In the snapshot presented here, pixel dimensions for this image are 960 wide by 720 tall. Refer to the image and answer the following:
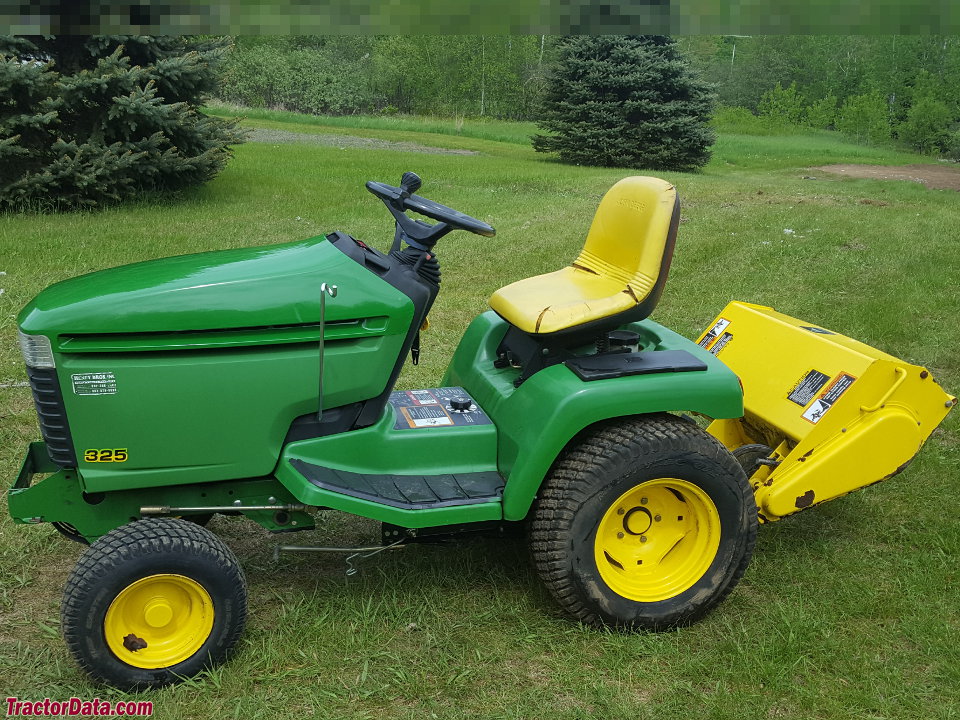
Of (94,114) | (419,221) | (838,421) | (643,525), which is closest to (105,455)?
(419,221)

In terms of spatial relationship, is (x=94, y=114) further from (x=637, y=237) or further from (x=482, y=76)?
(x=482, y=76)

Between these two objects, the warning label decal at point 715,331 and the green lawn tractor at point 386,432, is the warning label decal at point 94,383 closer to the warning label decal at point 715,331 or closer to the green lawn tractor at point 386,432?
the green lawn tractor at point 386,432

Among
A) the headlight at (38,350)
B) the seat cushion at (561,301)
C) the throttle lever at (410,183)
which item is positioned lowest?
the seat cushion at (561,301)

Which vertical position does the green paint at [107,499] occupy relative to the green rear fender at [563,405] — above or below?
below

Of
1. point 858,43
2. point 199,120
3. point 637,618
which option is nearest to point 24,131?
point 199,120

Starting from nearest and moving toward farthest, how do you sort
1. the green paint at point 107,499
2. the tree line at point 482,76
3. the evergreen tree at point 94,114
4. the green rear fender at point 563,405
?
the green paint at point 107,499 → the green rear fender at point 563,405 → the evergreen tree at point 94,114 → the tree line at point 482,76

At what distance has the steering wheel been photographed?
297 cm

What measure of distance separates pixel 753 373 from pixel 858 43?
93.8ft

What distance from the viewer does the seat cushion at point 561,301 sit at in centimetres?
312

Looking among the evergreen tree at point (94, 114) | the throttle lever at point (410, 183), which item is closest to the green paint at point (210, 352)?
the throttle lever at point (410, 183)

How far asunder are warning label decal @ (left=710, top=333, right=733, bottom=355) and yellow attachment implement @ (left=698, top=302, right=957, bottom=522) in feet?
1.26

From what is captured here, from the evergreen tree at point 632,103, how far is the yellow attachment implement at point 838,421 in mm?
13099

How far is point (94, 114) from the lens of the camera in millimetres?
9531

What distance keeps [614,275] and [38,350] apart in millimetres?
1930
